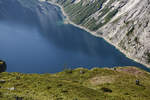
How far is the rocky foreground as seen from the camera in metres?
40.7

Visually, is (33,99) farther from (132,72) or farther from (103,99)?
(132,72)

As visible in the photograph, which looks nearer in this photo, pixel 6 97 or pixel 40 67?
pixel 6 97

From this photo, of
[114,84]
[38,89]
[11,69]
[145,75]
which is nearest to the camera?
[38,89]

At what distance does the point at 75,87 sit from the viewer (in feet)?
162

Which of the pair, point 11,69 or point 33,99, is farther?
point 11,69

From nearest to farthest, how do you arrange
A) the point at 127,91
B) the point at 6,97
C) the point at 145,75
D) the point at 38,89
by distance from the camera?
the point at 6,97
the point at 38,89
the point at 127,91
the point at 145,75

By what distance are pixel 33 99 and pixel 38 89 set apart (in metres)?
8.34

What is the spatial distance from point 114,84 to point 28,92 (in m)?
30.3

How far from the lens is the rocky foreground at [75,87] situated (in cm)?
4066

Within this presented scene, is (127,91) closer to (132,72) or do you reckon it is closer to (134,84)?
(134,84)

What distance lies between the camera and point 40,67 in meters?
184

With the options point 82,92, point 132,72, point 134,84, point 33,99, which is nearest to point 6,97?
point 33,99

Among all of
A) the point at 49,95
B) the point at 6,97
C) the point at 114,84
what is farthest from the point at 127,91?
the point at 6,97

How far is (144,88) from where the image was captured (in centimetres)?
6216
